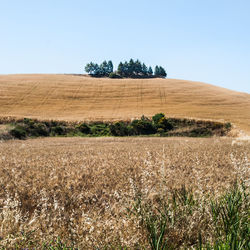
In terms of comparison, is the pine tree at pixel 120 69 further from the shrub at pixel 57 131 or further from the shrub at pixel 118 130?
the shrub at pixel 57 131

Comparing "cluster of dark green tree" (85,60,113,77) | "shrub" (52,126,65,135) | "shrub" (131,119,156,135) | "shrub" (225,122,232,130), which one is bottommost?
"shrub" (52,126,65,135)

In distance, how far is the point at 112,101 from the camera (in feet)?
192

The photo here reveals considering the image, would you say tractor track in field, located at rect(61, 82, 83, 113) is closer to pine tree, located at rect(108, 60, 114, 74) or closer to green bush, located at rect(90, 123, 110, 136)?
green bush, located at rect(90, 123, 110, 136)

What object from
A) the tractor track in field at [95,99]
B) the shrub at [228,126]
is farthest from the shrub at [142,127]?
the tractor track in field at [95,99]

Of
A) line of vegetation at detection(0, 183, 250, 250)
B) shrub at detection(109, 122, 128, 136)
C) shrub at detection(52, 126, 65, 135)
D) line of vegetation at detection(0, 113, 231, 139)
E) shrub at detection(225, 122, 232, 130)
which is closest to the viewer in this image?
line of vegetation at detection(0, 183, 250, 250)

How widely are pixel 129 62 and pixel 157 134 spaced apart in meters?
104

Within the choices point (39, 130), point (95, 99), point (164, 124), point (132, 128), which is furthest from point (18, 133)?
point (95, 99)

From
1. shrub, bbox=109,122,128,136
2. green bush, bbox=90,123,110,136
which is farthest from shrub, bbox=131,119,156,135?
green bush, bbox=90,123,110,136

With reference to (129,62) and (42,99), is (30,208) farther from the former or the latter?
(129,62)

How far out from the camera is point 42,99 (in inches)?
2287

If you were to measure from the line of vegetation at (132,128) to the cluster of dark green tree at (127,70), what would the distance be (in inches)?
3439

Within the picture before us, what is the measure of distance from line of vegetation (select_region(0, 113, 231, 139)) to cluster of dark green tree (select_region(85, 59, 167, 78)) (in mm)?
87353

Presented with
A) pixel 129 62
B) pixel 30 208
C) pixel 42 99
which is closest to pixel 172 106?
pixel 42 99

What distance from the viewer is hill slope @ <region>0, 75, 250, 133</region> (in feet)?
151
